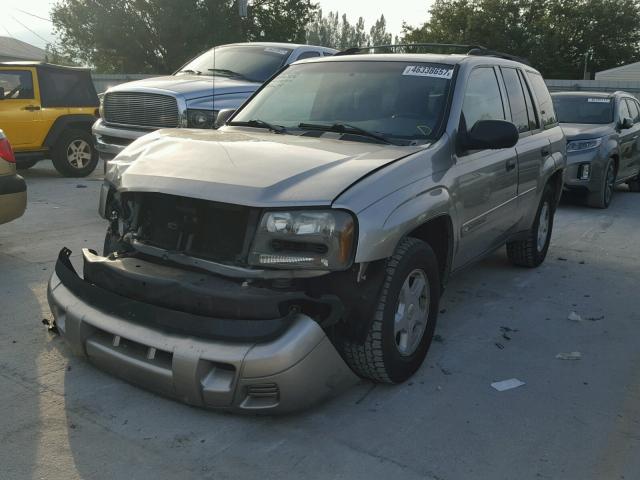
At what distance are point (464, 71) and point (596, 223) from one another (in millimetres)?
5249

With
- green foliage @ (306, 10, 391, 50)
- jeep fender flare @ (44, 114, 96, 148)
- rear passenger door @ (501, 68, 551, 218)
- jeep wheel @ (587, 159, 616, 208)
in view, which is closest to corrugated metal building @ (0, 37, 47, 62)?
jeep fender flare @ (44, 114, 96, 148)

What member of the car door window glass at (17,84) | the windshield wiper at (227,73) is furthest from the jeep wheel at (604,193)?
the car door window glass at (17,84)

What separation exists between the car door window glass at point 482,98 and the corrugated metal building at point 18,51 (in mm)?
34194

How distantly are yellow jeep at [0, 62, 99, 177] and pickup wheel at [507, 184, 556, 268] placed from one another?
7497 millimetres

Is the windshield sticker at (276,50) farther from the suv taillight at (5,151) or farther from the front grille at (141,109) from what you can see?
the suv taillight at (5,151)

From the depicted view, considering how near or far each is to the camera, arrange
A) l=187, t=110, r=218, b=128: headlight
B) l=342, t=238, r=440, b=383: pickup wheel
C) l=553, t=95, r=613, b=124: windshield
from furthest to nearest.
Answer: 1. l=553, t=95, r=613, b=124: windshield
2. l=187, t=110, r=218, b=128: headlight
3. l=342, t=238, r=440, b=383: pickup wheel

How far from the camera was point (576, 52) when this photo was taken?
184 ft

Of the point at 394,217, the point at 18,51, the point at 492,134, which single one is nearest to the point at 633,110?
the point at 492,134

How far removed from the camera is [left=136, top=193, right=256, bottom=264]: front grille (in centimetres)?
329

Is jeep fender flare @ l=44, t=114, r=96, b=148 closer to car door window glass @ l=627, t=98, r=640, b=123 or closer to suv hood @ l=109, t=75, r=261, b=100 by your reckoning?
suv hood @ l=109, t=75, r=261, b=100

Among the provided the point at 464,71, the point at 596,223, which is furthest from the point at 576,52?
the point at 464,71

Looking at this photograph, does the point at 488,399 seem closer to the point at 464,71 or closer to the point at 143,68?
the point at 464,71

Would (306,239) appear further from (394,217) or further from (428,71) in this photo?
(428,71)

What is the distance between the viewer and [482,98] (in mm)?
4832
